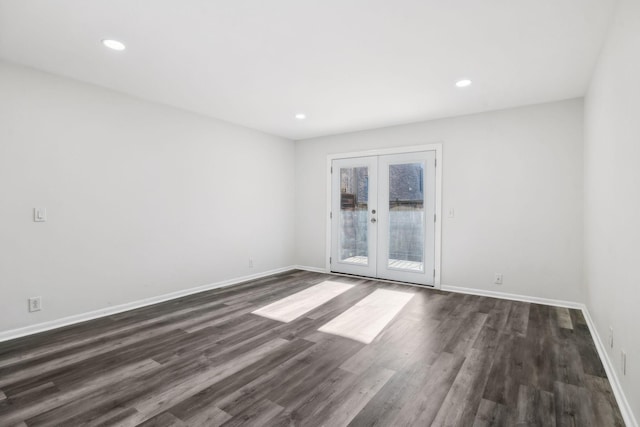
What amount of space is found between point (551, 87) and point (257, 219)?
4333 millimetres

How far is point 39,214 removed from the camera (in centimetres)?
309

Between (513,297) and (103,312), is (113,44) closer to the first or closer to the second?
(103,312)

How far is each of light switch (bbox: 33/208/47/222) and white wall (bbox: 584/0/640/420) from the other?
4559 millimetres

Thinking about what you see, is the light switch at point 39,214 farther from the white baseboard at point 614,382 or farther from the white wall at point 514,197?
the white baseboard at point 614,382

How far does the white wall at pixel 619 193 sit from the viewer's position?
1.73 m

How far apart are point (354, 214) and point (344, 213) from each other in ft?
0.66

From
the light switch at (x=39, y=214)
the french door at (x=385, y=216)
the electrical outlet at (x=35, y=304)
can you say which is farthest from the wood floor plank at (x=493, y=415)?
Result: the light switch at (x=39, y=214)

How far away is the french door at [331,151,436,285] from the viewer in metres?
4.85

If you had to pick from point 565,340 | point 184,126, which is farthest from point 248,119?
point 565,340

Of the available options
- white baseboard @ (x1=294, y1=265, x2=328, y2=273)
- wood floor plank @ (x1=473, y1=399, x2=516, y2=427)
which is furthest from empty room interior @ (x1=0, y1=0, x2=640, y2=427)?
white baseboard @ (x1=294, y1=265, x2=328, y2=273)

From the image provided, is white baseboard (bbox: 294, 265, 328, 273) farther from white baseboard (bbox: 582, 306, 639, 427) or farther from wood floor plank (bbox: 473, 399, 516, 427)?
wood floor plank (bbox: 473, 399, 516, 427)

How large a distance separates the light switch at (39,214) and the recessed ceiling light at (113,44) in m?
1.70

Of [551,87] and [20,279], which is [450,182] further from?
[20,279]

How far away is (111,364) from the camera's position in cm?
246
